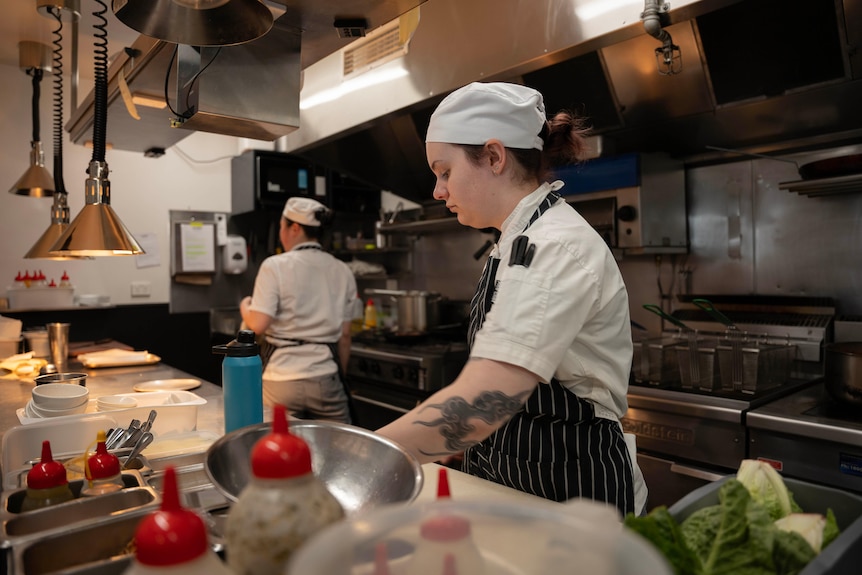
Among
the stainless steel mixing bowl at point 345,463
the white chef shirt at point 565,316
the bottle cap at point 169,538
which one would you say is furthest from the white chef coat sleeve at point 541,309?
the bottle cap at point 169,538

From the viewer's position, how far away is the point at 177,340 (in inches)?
204

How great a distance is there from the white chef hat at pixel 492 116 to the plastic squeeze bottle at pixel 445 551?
3.34 feet

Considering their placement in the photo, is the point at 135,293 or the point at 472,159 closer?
the point at 472,159

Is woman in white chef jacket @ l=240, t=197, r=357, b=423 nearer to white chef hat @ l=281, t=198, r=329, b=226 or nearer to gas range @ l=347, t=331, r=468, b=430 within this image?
white chef hat @ l=281, t=198, r=329, b=226

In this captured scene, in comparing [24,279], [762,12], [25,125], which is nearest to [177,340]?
[24,279]

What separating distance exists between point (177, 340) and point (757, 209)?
178 inches

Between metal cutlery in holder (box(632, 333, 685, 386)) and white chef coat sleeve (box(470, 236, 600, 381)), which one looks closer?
white chef coat sleeve (box(470, 236, 600, 381))

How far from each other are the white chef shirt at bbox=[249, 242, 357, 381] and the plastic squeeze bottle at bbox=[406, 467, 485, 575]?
2759 millimetres

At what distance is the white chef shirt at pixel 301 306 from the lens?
3166 millimetres

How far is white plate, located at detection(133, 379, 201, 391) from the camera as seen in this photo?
91.4 inches

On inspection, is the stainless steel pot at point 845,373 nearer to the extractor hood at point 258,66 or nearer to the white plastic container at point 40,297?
the extractor hood at point 258,66

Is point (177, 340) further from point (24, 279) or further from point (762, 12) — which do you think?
point (762, 12)

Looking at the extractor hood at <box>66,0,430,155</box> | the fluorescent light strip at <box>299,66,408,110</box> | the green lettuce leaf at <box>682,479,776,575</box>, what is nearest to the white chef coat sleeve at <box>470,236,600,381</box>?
the green lettuce leaf at <box>682,479,776,575</box>

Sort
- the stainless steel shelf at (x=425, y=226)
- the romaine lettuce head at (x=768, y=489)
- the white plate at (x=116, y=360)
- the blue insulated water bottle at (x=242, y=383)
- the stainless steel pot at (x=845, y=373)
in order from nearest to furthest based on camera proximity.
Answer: the romaine lettuce head at (x=768, y=489) < the blue insulated water bottle at (x=242, y=383) < the stainless steel pot at (x=845, y=373) < the white plate at (x=116, y=360) < the stainless steel shelf at (x=425, y=226)
